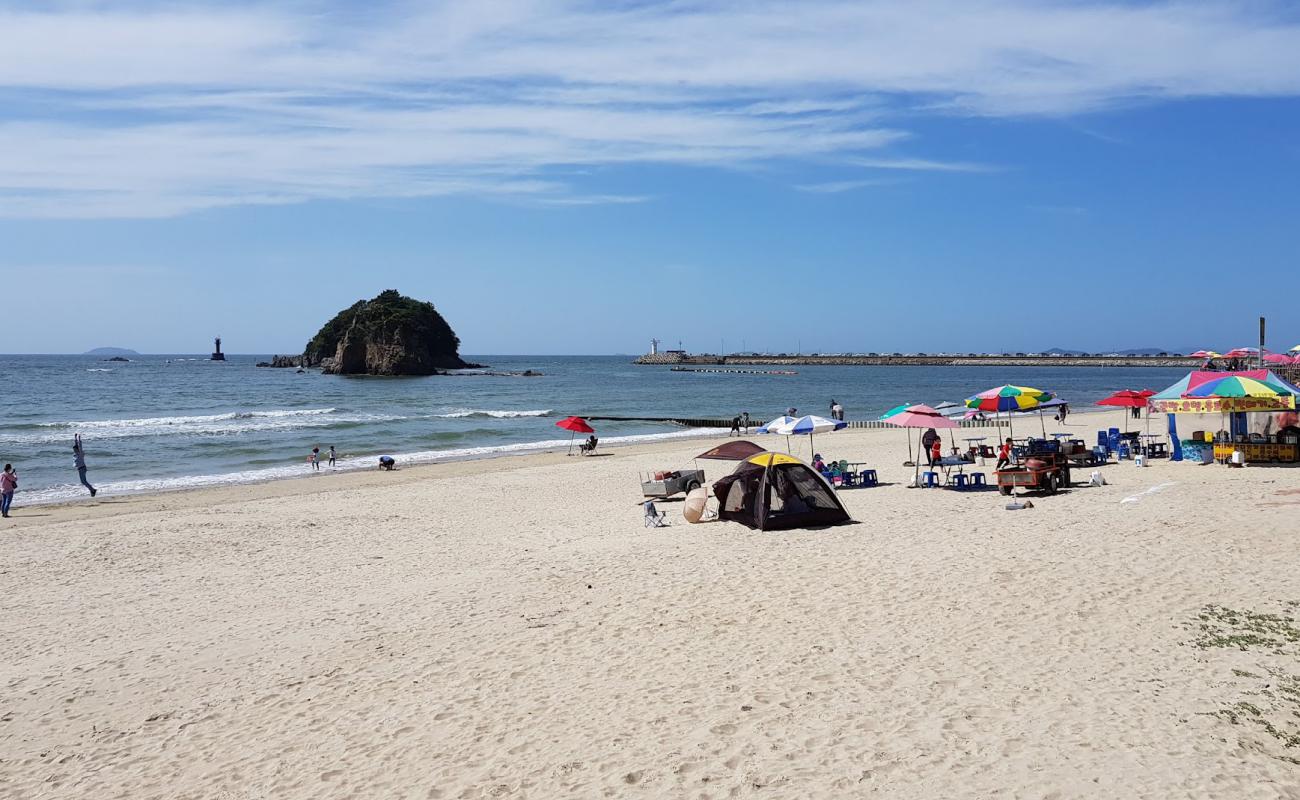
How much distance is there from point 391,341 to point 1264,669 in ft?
331

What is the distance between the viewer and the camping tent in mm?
13164

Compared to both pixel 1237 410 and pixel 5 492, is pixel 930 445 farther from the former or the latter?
pixel 5 492

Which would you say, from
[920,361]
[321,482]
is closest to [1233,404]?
[321,482]

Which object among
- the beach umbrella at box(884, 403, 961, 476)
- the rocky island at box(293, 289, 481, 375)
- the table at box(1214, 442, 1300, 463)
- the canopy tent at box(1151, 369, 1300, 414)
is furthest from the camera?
the rocky island at box(293, 289, 481, 375)

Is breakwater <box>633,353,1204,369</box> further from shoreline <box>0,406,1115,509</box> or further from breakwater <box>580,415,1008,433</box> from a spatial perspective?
shoreline <box>0,406,1115,509</box>

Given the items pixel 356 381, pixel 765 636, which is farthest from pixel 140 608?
pixel 356 381

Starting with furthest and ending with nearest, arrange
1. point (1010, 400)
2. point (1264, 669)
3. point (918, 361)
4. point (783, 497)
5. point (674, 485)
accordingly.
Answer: point (918, 361) < point (674, 485) < point (1010, 400) < point (783, 497) < point (1264, 669)

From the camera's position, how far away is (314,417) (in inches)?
Answer: 1877

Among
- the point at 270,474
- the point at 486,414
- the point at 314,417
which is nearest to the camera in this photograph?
the point at 270,474

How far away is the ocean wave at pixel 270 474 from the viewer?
22031 millimetres

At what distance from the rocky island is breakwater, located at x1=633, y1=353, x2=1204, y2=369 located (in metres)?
56.0

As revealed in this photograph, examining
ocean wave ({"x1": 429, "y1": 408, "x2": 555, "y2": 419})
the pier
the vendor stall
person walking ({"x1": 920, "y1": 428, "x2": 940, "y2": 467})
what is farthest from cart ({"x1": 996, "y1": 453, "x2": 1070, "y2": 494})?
the pier

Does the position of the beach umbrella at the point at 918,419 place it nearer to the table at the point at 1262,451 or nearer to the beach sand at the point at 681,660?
the beach sand at the point at 681,660

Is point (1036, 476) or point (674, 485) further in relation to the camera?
point (674, 485)
